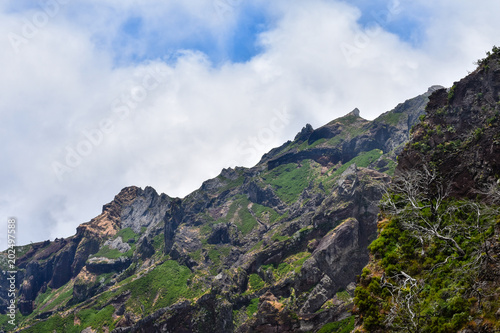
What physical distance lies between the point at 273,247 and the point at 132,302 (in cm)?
8069

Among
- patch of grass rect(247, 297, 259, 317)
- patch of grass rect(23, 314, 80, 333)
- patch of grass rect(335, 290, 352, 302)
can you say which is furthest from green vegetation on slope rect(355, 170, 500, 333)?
patch of grass rect(23, 314, 80, 333)

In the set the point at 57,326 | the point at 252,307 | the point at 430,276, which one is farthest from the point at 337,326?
the point at 57,326

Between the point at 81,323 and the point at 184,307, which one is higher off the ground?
the point at 81,323

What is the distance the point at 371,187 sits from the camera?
133 meters

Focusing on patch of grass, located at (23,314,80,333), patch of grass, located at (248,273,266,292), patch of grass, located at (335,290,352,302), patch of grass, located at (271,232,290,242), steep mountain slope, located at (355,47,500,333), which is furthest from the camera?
patch of grass, located at (23,314,80,333)

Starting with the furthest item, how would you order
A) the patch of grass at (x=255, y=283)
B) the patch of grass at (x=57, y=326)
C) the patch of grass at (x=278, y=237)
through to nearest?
the patch of grass at (x=57, y=326), the patch of grass at (x=278, y=237), the patch of grass at (x=255, y=283)

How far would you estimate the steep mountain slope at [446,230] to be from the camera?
2877 centimetres

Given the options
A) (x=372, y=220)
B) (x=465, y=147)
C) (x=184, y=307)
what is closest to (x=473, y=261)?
(x=465, y=147)

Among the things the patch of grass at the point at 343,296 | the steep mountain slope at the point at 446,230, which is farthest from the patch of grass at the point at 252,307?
the steep mountain slope at the point at 446,230

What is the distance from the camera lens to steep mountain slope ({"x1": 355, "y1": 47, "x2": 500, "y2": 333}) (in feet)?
94.4

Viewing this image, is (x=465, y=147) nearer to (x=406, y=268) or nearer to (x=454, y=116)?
(x=454, y=116)

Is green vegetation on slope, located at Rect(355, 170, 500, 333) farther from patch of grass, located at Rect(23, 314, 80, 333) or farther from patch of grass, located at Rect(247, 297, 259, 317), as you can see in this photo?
patch of grass, located at Rect(23, 314, 80, 333)

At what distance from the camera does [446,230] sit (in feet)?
135

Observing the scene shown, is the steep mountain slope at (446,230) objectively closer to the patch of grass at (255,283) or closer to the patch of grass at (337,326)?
the patch of grass at (337,326)
